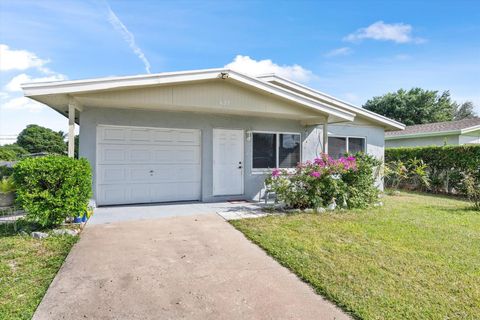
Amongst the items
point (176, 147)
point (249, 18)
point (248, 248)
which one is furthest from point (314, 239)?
point (249, 18)

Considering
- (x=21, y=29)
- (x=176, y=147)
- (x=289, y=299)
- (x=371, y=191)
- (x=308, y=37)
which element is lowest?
(x=289, y=299)

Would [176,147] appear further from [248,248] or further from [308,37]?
[308,37]

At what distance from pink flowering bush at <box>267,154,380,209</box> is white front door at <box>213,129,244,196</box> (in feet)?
5.59

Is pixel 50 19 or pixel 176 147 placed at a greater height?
pixel 50 19

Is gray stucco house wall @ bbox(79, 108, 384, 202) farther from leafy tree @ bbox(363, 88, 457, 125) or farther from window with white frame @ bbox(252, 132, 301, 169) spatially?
leafy tree @ bbox(363, 88, 457, 125)

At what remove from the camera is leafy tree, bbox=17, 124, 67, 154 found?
33.6 meters

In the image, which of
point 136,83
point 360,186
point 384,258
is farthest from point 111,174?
point 360,186

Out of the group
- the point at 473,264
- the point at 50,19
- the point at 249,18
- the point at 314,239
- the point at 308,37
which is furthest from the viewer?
the point at 308,37

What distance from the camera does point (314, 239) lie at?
5.42 metres

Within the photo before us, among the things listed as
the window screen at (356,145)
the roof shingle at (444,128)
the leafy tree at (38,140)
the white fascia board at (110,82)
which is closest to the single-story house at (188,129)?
the white fascia board at (110,82)

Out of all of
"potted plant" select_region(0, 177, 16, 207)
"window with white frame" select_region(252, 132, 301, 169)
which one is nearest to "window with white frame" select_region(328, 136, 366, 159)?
"window with white frame" select_region(252, 132, 301, 169)

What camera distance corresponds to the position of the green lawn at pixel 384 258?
320 cm

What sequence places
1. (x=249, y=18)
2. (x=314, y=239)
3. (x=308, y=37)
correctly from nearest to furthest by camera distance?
(x=314, y=239) < (x=249, y=18) < (x=308, y=37)

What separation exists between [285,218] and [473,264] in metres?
3.57
